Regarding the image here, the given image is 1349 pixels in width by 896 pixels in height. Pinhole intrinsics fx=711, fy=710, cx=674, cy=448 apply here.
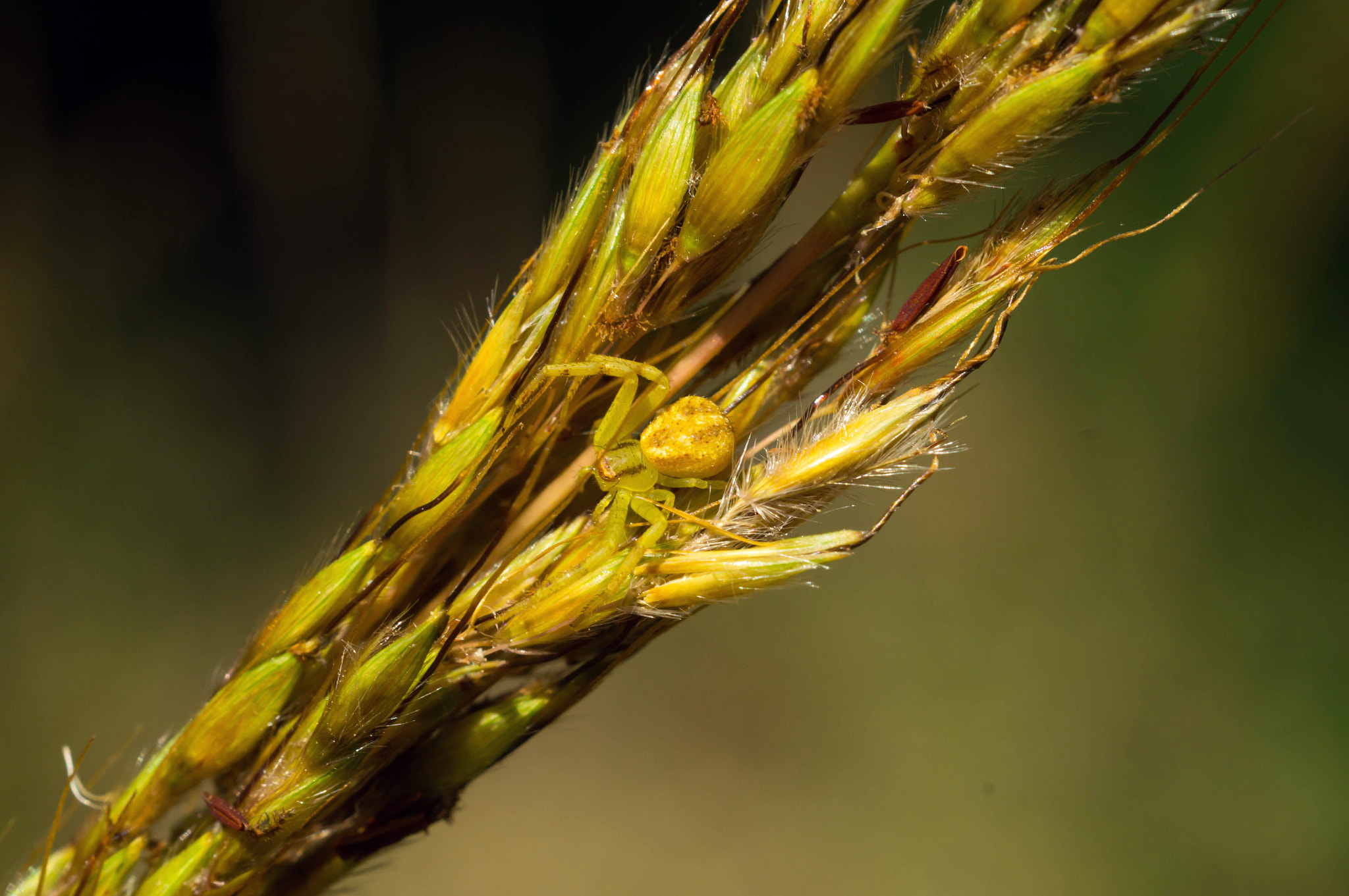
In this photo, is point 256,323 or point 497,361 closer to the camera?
point 497,361

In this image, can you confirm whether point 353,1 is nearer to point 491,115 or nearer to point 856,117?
point 491,115

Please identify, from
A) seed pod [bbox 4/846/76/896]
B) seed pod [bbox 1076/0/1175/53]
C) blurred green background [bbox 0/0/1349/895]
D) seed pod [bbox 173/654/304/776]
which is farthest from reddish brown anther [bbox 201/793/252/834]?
blurred green background [bbox 0/0/1349/895]

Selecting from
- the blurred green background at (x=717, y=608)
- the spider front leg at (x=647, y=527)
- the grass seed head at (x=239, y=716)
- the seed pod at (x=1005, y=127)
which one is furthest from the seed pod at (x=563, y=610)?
the blurred green background at (x=717, y=608)

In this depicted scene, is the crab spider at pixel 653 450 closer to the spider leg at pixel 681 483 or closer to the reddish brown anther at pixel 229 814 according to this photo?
the spider leg at pixel 681 483

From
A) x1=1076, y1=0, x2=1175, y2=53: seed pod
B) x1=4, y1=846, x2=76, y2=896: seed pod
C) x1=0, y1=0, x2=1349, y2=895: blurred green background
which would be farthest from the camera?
x1=0, y1=0, x2=1349, y2=895: blurred green background

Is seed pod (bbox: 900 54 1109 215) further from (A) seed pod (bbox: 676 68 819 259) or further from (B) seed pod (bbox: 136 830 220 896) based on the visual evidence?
(B) seed pod (bbox: 136 830 220 896)

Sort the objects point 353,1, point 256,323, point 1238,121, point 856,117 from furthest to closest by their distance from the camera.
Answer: point 256,323, point 353,1, point 1238,121, point 856,117

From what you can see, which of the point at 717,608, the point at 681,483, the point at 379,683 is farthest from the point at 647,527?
the point at 717,608

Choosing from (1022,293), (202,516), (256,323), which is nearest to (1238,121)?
(1022,293)
